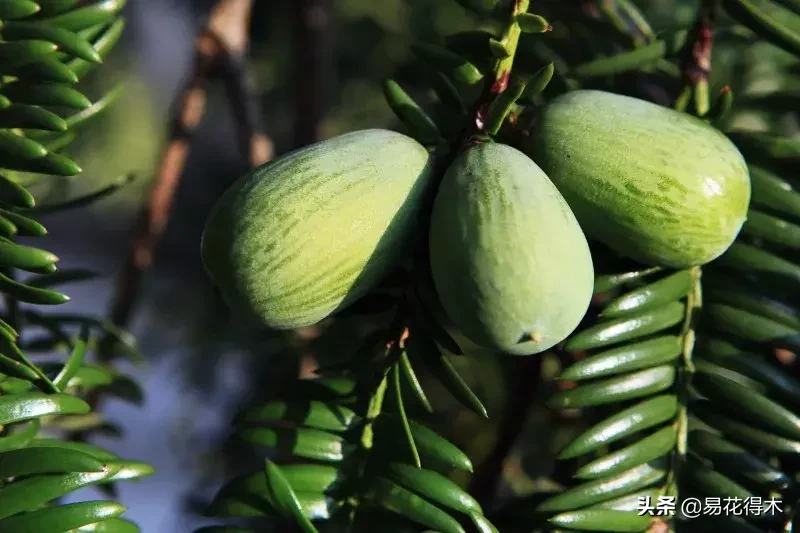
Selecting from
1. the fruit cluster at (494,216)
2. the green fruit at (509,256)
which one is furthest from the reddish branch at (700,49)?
the green fruit at (509,256)

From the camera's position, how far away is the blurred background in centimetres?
113

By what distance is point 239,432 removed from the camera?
0.72m

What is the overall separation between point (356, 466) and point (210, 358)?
0.69m

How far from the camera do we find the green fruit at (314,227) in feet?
1.92

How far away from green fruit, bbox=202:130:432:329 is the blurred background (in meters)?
0.25

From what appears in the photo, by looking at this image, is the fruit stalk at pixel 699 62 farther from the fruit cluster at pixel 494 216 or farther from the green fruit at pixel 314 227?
the green fruit at pixel 314 227

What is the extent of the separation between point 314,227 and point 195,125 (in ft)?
1.58

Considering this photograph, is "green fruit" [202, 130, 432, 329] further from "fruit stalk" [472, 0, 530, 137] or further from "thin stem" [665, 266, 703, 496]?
"thin stem" [665, 266, 703, 496]

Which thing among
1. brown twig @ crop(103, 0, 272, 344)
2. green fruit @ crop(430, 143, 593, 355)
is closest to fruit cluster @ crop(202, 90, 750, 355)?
green fruit @ crop(430, 143, 593, 355)

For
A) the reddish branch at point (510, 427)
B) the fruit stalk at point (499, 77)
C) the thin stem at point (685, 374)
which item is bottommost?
the reddish branch at point (510, 427)

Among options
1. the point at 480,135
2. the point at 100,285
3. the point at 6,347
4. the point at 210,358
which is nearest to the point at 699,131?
the point at 480,135

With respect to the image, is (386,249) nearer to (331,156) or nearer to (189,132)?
(331,156)

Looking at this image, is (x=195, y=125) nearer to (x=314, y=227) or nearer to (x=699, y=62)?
(x=314, y=227)

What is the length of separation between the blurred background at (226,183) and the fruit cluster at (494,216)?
0.91 ft
